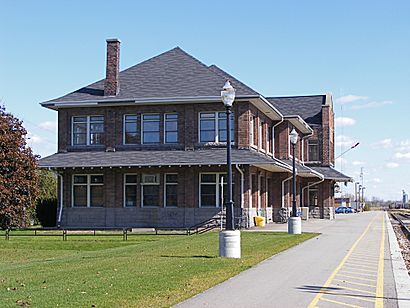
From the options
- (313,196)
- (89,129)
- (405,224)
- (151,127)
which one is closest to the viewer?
(151,127)

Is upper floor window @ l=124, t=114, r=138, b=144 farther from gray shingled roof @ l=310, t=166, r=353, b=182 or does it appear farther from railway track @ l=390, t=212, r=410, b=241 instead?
gray shingled roof @ l=310, t=166, r=353, b=182

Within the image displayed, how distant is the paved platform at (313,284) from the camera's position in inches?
464

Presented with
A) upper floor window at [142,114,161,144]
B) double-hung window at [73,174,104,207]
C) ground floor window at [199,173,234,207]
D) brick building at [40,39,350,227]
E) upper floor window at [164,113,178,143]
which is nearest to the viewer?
brick building at [40,39,350,227]

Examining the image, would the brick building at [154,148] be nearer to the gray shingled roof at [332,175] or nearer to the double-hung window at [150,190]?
the double-hung window at [150,190]

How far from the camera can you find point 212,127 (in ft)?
128

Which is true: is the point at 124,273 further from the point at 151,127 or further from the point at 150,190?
the point at 151,127

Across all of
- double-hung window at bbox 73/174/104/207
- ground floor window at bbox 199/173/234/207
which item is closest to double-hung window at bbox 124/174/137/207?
double-hung window at bbox 73/174/104/207

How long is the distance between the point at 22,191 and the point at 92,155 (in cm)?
449

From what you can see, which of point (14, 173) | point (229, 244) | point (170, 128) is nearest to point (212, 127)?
point (170, 128)

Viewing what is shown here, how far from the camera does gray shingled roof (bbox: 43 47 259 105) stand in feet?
129

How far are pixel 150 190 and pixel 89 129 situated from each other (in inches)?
210

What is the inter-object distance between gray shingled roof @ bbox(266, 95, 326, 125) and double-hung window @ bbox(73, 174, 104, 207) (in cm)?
2276

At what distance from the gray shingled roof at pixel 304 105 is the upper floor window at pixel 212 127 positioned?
66.3 feet

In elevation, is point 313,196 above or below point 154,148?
below
